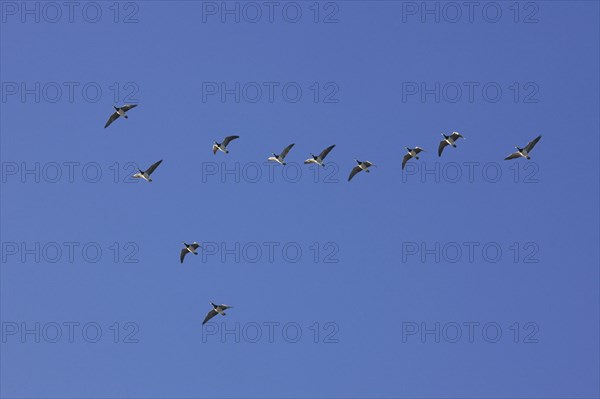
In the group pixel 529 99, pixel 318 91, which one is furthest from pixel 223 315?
pixel 529 99

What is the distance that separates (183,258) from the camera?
103250mm

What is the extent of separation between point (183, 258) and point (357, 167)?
602 inches

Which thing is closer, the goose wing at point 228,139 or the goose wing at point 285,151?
the goose wing at point 228,139

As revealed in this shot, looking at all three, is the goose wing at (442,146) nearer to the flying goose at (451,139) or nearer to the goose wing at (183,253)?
the flying goose at (451,139)

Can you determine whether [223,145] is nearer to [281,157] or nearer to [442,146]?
[281,157]

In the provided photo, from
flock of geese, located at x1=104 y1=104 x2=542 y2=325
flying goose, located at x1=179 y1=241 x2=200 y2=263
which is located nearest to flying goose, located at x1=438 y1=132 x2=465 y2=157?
flock of geese, located at x1=104 y1=104 x2=542 y2=325

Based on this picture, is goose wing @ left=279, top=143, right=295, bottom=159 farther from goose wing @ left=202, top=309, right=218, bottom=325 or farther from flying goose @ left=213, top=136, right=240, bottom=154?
goose wing @ left=202, top=309, right=218, bottom=325

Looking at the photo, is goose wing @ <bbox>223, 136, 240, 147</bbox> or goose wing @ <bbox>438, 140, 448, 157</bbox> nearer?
goose wing @ <bbox>223, 136, 240, 147</bbox>

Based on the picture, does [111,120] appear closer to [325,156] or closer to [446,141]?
[325,156]

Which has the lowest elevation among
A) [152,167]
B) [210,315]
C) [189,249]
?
[210,315]

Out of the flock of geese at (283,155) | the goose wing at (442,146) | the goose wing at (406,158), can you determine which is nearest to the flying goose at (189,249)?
the flock of geese at (283,155)

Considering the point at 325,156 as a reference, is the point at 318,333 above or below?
below

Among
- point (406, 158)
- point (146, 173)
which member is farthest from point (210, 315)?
point (406, 158)

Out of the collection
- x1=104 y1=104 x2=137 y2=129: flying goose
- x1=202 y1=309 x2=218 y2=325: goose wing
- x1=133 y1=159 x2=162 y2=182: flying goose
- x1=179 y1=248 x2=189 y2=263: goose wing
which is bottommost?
x1=202 y1=309 x2=218 y2=325: goose wing
